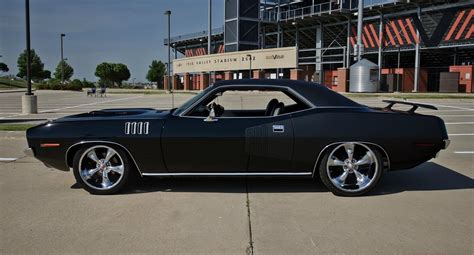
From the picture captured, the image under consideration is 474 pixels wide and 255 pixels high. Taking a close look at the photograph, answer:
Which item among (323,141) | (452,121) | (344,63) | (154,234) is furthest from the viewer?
(344,63)

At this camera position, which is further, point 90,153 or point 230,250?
point 90,153

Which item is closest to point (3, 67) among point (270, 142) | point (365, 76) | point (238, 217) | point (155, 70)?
point (155, 70)

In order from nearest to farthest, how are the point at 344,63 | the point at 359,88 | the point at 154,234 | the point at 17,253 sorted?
the point at 17,253
the point at 154,234
the point at 359,88
the point at 344,63

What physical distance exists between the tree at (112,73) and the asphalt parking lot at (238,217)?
102365 mm

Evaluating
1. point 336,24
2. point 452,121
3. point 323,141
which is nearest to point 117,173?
point 323,141

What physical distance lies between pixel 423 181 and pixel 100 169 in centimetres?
A: 442

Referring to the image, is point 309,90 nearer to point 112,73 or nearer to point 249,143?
point 249,143

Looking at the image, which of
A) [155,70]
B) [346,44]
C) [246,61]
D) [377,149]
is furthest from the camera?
[155,70]

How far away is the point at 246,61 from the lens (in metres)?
51.0

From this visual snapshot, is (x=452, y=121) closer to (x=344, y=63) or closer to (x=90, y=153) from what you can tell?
(x=90, y=153)

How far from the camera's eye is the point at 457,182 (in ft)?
18.9

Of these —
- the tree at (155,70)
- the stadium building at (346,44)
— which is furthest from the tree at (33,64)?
the stadium building at (346,44)

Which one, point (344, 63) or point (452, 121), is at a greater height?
point (344, 63)

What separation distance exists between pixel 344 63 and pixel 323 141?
44858mm
